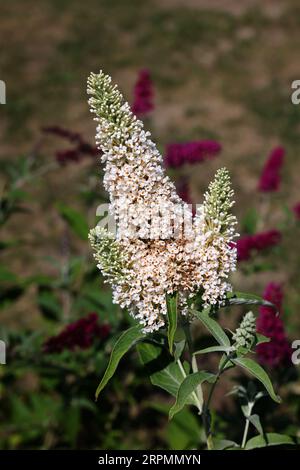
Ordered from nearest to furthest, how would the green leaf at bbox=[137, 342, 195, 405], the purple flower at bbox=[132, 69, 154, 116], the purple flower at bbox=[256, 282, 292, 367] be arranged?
1. the green leaf at bbox=[137, 342, 195, 405]
2. the purple flower at bbox=[256, 282, 292, 367]
3. the purple flower at bbox=[132, 69, 154, 116]

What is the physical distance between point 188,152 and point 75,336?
1.27 m

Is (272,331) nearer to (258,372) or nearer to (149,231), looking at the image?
(258,372)

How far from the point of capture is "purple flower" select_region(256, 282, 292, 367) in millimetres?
2619

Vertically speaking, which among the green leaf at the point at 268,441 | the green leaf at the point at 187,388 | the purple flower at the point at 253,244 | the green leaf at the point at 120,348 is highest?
the purple flower at the point at 253,244

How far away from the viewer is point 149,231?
181 centimetres

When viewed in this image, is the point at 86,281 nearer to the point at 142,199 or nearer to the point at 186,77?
the point at 142,199

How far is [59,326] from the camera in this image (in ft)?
12.0

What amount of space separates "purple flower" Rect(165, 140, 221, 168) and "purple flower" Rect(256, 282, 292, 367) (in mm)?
1012

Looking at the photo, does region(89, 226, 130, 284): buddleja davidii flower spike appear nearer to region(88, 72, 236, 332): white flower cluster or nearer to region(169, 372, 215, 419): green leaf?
region(88, 72, 236, 332): white flower cluster

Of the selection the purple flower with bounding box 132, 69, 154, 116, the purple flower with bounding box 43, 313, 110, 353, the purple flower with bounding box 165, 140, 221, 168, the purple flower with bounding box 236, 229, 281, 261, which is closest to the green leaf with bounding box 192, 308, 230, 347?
the purple flower with bounding box 43, 313, 110, 353

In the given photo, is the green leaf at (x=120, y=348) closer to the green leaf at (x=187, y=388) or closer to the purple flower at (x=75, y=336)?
the green leaf at (x=187, y=388)

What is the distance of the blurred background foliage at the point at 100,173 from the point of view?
3271mm

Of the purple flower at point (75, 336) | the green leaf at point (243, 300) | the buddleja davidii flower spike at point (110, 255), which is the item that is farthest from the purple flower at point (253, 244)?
the buddleja davidii flower spike at point (110, 255)

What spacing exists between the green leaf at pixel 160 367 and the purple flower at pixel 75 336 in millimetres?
592
